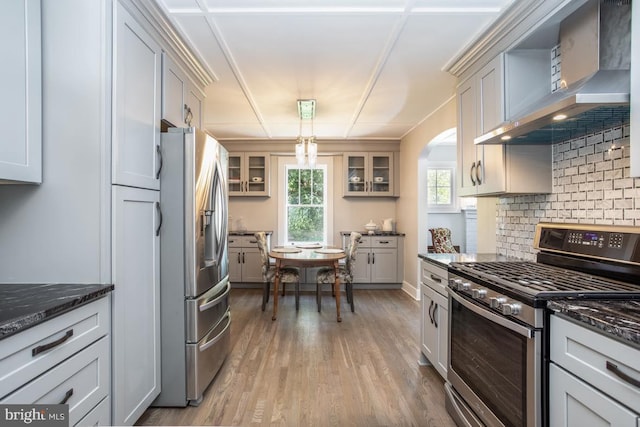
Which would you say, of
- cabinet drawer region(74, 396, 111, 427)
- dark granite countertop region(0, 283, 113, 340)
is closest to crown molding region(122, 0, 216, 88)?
dark granite countertop region(0, 283, 113, 340)

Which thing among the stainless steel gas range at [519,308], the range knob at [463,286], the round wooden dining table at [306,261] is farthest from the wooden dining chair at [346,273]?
the range knob at [463,286]

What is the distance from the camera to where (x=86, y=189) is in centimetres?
148

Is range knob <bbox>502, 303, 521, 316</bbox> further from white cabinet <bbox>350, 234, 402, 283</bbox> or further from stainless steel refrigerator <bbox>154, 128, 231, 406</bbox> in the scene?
white cabinet <bbox>350, 234, 402, 283</bbox>

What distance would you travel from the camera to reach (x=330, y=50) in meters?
2.37

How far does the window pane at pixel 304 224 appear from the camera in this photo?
5621 mm

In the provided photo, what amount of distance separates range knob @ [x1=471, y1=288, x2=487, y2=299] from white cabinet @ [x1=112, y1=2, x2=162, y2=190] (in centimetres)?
188

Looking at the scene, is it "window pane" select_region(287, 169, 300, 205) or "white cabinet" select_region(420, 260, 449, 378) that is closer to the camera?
"white cabinet" select_region(420, 260, 449, 378)

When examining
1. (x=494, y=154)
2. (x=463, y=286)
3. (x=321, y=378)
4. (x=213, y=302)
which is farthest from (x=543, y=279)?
(x=213, y=302)

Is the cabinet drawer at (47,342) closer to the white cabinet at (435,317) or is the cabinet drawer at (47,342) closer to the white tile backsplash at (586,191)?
the white cabinet at (435,317)

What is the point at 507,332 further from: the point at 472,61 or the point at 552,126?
the point at 472,61

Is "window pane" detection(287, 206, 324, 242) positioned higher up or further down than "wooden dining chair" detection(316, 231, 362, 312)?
higher up

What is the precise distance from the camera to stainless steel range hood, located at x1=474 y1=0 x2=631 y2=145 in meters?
1.30

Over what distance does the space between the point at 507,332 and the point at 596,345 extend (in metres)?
0.41

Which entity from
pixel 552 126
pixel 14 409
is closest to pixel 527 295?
pixel 552 126
